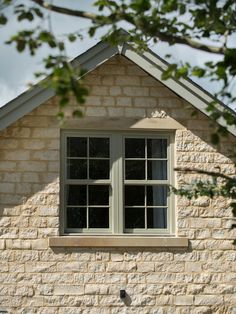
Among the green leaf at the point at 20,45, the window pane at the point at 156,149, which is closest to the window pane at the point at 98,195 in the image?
the window pane at the point at 156,149

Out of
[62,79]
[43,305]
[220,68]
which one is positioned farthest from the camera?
[43,305]

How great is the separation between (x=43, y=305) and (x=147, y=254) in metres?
1.76

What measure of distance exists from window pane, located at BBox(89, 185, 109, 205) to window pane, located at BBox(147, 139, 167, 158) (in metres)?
0.91

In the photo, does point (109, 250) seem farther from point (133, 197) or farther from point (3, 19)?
point (3, 19)

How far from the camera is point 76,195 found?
12055mm

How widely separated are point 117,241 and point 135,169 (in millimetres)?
1229

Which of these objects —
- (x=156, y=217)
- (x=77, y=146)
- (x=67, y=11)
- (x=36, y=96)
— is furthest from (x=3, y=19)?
(x=156, y=217)

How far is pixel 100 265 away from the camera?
38.4 ft

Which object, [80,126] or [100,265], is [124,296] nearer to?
[100,265]

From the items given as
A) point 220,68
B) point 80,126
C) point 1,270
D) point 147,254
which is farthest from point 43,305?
point 220,68

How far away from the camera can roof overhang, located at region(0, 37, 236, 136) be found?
11562mm

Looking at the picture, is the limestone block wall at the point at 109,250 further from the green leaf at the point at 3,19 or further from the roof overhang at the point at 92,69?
the green leaf at the point at 3,19

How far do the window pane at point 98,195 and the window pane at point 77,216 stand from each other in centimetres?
21

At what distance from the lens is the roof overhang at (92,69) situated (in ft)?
37.9
